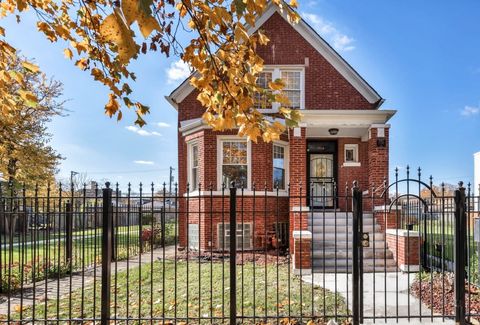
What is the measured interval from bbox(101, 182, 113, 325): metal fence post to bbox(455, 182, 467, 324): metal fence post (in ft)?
16.2

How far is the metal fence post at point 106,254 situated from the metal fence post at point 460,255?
194 inches

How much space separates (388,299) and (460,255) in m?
1.70

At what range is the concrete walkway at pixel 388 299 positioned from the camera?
207 inches

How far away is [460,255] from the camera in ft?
17.1

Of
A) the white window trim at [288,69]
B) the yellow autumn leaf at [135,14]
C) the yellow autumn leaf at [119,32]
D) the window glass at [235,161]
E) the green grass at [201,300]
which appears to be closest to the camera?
the yellow autumn leaf at [135,14]

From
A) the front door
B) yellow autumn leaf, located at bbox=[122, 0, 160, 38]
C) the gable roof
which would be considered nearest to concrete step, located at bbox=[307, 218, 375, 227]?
the front door

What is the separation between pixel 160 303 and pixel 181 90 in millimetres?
8587

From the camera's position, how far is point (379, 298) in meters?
6.43

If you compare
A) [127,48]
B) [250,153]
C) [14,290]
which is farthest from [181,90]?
[127,48]

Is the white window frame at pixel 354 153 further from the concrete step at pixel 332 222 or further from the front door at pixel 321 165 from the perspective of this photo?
the concrete step at pixel 332 222

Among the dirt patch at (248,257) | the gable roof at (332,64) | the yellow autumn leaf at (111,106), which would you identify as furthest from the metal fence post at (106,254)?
the gable roof at (332,64)

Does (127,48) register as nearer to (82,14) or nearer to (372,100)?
(82,14)

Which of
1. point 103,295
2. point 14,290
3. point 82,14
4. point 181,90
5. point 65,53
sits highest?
point 181,90

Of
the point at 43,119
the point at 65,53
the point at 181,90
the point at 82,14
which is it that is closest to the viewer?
the point at 82,14
